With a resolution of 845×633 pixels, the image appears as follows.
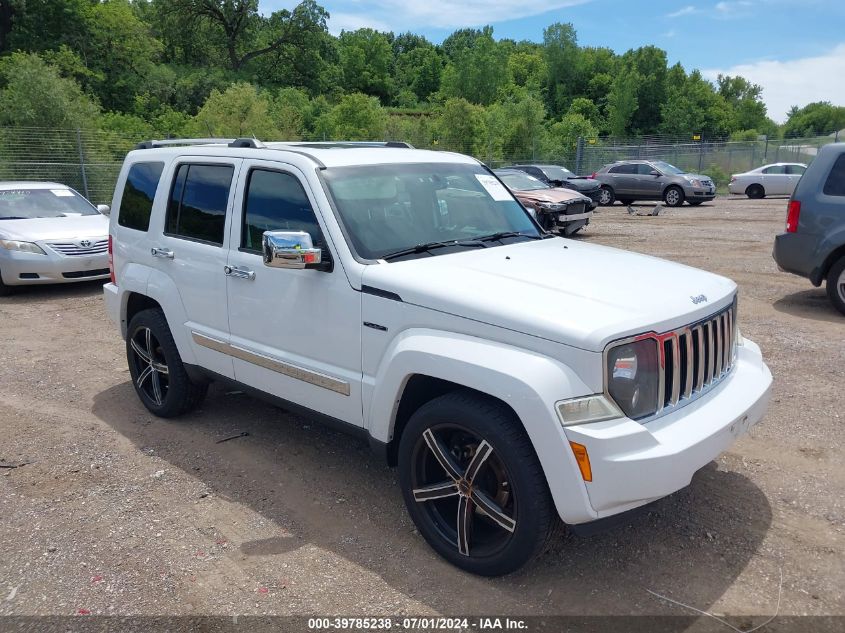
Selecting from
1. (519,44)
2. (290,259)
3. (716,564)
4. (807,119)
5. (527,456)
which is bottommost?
(716,564)

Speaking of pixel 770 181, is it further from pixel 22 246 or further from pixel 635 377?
pixel 635 377

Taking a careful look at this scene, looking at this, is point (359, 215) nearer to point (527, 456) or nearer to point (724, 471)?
point (527, 456)

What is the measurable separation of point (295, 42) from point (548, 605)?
89.9m

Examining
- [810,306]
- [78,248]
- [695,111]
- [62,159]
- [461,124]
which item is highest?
[695,111]

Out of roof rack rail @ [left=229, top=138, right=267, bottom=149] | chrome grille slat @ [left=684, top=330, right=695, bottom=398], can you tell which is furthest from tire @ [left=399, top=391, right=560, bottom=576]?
roof rack rail @ [left=229, top=138, right=267, bottom=149]

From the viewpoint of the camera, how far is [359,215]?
390 centimetres

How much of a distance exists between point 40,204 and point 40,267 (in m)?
1.77

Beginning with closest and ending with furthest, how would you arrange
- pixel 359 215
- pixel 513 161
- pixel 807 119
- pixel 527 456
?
1. pixel 527 456
2. pixel 359 215
3. pixel 513 161
4. pixel 807 119

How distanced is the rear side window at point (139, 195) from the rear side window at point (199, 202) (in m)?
0.30

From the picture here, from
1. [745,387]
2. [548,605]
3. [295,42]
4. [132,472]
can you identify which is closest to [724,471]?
[745,387]

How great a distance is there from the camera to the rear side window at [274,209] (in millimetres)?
3984

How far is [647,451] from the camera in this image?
9.28 ft

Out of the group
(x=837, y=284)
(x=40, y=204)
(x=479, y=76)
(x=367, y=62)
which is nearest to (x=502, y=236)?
(x=837, y=284)

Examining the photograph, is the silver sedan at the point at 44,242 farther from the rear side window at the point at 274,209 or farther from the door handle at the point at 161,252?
the rear side window at the point at 274,209
